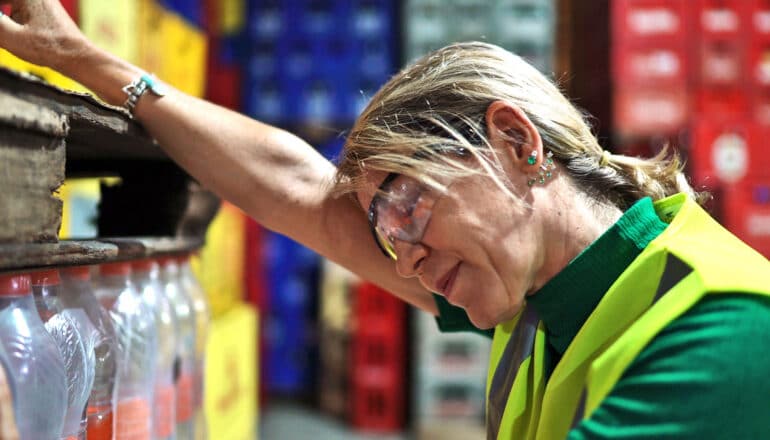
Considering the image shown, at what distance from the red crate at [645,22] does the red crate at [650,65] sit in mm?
39

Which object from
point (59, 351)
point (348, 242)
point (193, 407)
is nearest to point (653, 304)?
point (348, 242)

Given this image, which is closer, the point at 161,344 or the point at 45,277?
the point at 45,277

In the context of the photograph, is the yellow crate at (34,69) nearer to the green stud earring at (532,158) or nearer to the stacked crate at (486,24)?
the green stud earring at (532,158)

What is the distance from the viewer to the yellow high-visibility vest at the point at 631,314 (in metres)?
0.98

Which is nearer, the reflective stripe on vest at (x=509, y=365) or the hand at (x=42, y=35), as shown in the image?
the hand at (x=42, y=35)

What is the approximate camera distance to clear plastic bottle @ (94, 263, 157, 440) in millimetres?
1190

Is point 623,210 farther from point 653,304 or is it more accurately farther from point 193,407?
point 193,407

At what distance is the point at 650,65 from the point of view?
13.3ft

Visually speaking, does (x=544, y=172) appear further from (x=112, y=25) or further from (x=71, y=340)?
(x=112, y=25)

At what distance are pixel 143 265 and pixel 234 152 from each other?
253 mm

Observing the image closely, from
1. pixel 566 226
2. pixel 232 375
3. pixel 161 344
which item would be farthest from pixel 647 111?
pixel 161 344

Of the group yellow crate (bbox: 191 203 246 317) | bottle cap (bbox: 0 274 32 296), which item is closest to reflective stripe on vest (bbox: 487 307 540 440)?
bottle cap (bbox: 0 274 32 296)

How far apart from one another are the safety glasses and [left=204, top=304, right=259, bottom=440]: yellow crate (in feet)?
6.34

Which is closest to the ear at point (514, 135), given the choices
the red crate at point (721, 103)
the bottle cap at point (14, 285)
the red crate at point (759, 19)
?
the bottle cap at point (14, 285)
